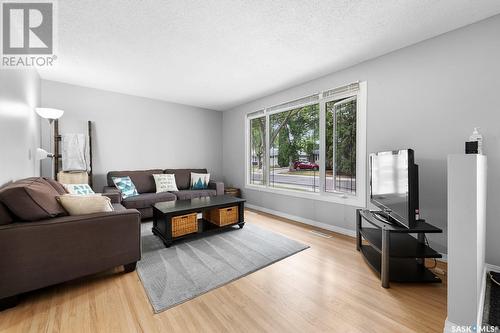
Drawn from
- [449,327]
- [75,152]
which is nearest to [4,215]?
[75,152]

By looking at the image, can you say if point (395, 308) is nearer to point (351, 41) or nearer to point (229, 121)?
point (351, 41)

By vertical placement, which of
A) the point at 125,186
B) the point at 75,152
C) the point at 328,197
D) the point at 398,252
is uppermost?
the point at 75,152

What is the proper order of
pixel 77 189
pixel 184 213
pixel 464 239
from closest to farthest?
pixel 464 239 < pixel 184 213 < pixel 77 189

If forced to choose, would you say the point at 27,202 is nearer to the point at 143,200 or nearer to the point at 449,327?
the point at 143,200

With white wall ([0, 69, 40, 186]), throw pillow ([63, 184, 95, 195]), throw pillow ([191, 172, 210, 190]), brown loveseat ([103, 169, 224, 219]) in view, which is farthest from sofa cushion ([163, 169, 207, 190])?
white wall ([0, 69, 40, 186])

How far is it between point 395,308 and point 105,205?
2.62 meters

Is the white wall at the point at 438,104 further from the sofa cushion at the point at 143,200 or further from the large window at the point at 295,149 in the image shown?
the sofa cushion at the point at 143,200

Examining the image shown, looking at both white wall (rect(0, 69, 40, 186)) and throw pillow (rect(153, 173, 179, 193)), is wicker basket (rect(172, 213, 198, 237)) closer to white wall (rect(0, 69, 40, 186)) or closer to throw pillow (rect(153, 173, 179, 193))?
white wall (rect(0, 69, 40, 186))

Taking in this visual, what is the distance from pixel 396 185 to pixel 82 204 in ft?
9.76

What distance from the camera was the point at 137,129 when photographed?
4.55 meters

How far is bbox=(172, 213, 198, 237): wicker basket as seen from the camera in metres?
2.73

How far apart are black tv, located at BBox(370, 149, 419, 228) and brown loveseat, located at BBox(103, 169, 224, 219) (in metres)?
3.11

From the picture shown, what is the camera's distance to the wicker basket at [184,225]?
2.73 m

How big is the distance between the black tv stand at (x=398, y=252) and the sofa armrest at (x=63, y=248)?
2317 mm
